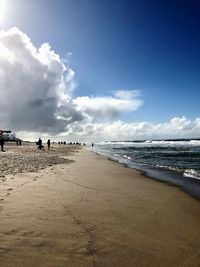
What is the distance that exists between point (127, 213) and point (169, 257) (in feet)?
11.0

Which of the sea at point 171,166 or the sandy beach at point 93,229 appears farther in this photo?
the sea at point 171,166

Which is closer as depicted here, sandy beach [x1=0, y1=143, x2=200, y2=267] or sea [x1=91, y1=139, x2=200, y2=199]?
sandy beach [x1=0, y1=143, x2=200, y2=267]

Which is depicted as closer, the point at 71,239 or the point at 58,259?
the point at 58,259

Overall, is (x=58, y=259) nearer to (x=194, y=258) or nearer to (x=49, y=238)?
(x=49, y=238)

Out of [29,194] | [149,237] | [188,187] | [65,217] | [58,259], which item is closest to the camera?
[58,259]

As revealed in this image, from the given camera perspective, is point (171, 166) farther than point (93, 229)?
Yes

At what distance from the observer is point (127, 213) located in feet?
31.2

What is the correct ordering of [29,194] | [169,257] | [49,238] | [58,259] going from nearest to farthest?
[58,259], [169,257], [49,238], [29,194]

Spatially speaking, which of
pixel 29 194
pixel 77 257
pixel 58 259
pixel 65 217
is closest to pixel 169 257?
pixel 77 257

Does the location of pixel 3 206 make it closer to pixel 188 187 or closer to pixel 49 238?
pixel 49 238

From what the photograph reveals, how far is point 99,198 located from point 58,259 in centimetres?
588

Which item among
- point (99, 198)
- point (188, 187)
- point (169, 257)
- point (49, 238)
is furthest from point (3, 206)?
point (188, 187)

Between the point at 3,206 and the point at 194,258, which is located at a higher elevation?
the point at 3,206

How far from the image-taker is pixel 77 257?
5906mm
